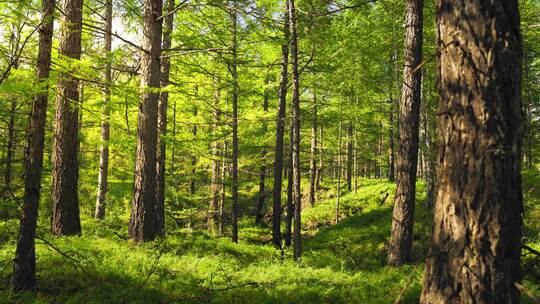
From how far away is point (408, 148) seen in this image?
876 centimetres

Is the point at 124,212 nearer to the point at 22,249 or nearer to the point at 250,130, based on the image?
the point at 250,130

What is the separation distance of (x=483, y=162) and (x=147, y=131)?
759cm

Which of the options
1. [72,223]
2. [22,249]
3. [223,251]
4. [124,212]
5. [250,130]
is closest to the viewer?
[22,249]

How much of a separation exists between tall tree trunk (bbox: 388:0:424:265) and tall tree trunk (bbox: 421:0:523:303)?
21.2 feet

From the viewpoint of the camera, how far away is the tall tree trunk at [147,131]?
27.4ft

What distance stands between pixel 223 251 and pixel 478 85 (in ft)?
30.3

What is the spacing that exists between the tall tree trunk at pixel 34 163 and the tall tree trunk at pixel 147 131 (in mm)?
3340

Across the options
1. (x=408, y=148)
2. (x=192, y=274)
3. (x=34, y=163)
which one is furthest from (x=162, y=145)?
(x=408, y=148)

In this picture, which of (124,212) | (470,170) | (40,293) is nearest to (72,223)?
(40,293)

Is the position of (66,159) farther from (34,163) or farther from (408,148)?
(408,148)

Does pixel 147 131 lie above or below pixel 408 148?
above

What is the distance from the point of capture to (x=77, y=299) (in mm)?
5164

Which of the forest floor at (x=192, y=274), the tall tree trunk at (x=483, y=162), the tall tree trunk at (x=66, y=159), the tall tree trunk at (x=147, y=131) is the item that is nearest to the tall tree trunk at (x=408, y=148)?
the forest floor at (x=192, y=274)

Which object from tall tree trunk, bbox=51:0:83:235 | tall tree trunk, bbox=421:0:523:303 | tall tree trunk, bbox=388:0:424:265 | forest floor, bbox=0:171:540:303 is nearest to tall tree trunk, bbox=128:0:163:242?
forest floor, bbox=0:171:540:303
